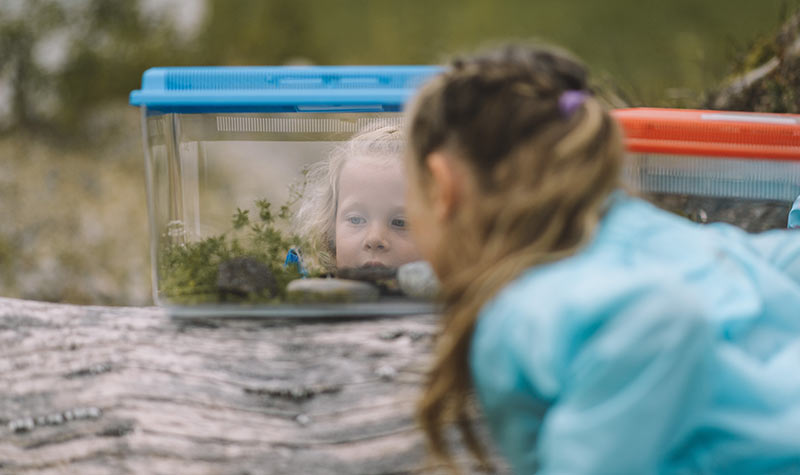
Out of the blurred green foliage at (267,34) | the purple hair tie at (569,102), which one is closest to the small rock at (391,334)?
the purple hair tie at (569,102)

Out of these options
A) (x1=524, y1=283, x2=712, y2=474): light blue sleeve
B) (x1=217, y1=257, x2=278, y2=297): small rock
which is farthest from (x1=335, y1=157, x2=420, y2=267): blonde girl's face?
(x1=524, y1=283, x2=712, y2=474): light blue sleeve

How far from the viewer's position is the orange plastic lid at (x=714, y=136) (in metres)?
1.64

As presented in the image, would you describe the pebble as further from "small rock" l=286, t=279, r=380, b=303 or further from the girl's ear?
the girl's ear

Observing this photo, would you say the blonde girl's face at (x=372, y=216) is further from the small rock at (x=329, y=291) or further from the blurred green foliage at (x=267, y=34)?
the blurred green foliage at (x=267, y=34)

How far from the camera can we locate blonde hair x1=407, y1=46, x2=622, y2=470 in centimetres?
86

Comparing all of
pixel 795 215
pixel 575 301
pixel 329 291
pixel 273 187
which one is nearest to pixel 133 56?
pixel 273 187

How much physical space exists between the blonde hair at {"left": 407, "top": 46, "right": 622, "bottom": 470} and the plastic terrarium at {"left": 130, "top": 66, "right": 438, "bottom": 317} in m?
0.61

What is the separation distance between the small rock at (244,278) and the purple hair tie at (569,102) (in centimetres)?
81

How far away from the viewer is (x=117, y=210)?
5.39 m

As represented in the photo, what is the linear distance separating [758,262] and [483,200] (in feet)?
1.18

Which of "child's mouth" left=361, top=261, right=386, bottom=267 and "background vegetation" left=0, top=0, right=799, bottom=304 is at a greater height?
"background vegetation" left=0, top=0, right=799, bottom=304

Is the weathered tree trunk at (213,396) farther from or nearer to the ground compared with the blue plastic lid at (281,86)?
nearer to the ground

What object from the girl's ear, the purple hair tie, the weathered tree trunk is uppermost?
the purple hair tie

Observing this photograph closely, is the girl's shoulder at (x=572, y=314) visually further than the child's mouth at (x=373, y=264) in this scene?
No
